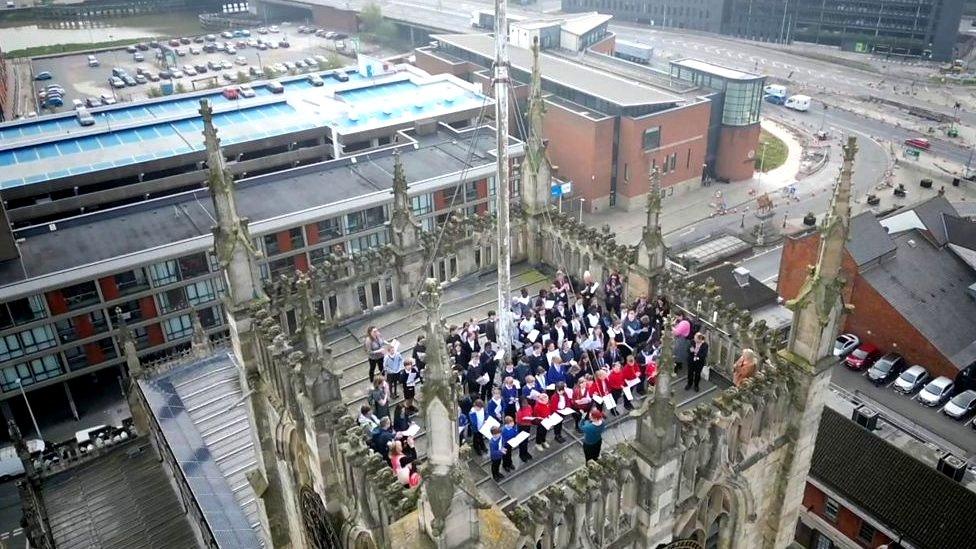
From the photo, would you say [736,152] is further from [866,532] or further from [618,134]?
[866,532]

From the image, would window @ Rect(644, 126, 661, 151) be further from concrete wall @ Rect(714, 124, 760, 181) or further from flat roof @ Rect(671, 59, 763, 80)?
flat roof @ Rect(671, 59, 763, 80)

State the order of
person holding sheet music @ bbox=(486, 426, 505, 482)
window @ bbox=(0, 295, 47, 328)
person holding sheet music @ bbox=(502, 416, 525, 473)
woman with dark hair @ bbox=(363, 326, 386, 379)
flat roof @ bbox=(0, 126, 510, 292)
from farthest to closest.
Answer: flat roof @ bbox=(0, 126, 510, 292), window @ bbox=(0, 295, 47, 328), woman with dark hair @ bbox=(363, 326, 386, 379), person holding sheet music @ bbox=(502, 416, 525, 473), person holding sheet music @ bbox=(486, 426, 505, 482)

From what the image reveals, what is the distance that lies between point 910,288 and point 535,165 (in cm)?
4847

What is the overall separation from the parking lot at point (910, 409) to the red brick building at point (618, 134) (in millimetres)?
40460

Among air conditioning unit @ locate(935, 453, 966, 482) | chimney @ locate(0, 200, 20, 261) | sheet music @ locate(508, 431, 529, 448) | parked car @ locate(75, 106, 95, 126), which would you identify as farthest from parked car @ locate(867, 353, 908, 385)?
parked car @ locate(75, 106, 95, 126)

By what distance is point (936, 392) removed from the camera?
197 ft

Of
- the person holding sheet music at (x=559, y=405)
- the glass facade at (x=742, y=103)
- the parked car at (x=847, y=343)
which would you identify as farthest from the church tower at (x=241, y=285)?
the glass facade at (x=742, y=103)

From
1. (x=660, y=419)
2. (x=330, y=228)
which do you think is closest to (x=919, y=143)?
(x=330, y=228)

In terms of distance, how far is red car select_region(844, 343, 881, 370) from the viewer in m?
64.1

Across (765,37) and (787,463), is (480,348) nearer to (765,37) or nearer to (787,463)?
(787,463)

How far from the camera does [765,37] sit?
576ft

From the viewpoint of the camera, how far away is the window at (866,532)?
43.8 meters

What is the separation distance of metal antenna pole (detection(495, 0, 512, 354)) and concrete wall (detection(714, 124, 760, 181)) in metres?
88.4

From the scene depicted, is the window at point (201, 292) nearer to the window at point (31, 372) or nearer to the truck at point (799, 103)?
the window at point (31, 372)
